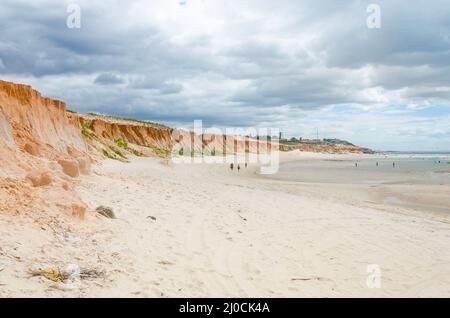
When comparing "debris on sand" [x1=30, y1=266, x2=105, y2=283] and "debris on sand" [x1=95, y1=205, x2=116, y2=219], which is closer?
"debris on sand" [x1=30, y1=266, x2=105, y2=283]

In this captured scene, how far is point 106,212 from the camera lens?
8.49 metres

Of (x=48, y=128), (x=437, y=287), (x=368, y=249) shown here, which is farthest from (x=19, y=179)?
(x=48, y=128)

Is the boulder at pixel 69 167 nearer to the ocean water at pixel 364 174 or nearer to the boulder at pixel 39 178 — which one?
the boulder at pixel 39 178

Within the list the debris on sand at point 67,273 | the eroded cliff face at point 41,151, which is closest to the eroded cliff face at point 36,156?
the eroded cliff face at point 41,151

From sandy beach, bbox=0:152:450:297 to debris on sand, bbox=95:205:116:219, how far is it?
174mm

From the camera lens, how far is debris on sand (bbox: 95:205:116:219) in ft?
27.7

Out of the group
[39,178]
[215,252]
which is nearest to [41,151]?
[39,178]

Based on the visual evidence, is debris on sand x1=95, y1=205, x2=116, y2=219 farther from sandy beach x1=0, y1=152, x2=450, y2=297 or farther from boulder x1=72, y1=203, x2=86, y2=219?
boulder x1=72, y1=203, x2=86, y2=219

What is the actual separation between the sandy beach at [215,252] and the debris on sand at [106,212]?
0.17m

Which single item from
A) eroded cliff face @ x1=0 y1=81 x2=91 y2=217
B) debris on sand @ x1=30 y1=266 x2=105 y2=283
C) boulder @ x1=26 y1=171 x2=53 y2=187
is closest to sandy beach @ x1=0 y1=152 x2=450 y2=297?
debris on sand @ x1=30 y1=266 x2=105 y2=283

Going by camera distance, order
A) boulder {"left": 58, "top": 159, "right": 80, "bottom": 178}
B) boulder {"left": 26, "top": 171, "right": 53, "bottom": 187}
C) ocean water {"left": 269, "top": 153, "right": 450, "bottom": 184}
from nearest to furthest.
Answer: boulder {"left": 26, "top": 171, "right": 53, "bottom": 187} → boulder {"left": 58, "top": 159, "right": 80, "bottom": 178} → ocean water {"left": 269, "top": 153, "right": 450, "bottom": 184}

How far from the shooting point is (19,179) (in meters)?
8.18

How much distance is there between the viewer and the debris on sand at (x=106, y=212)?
27.7 ft
